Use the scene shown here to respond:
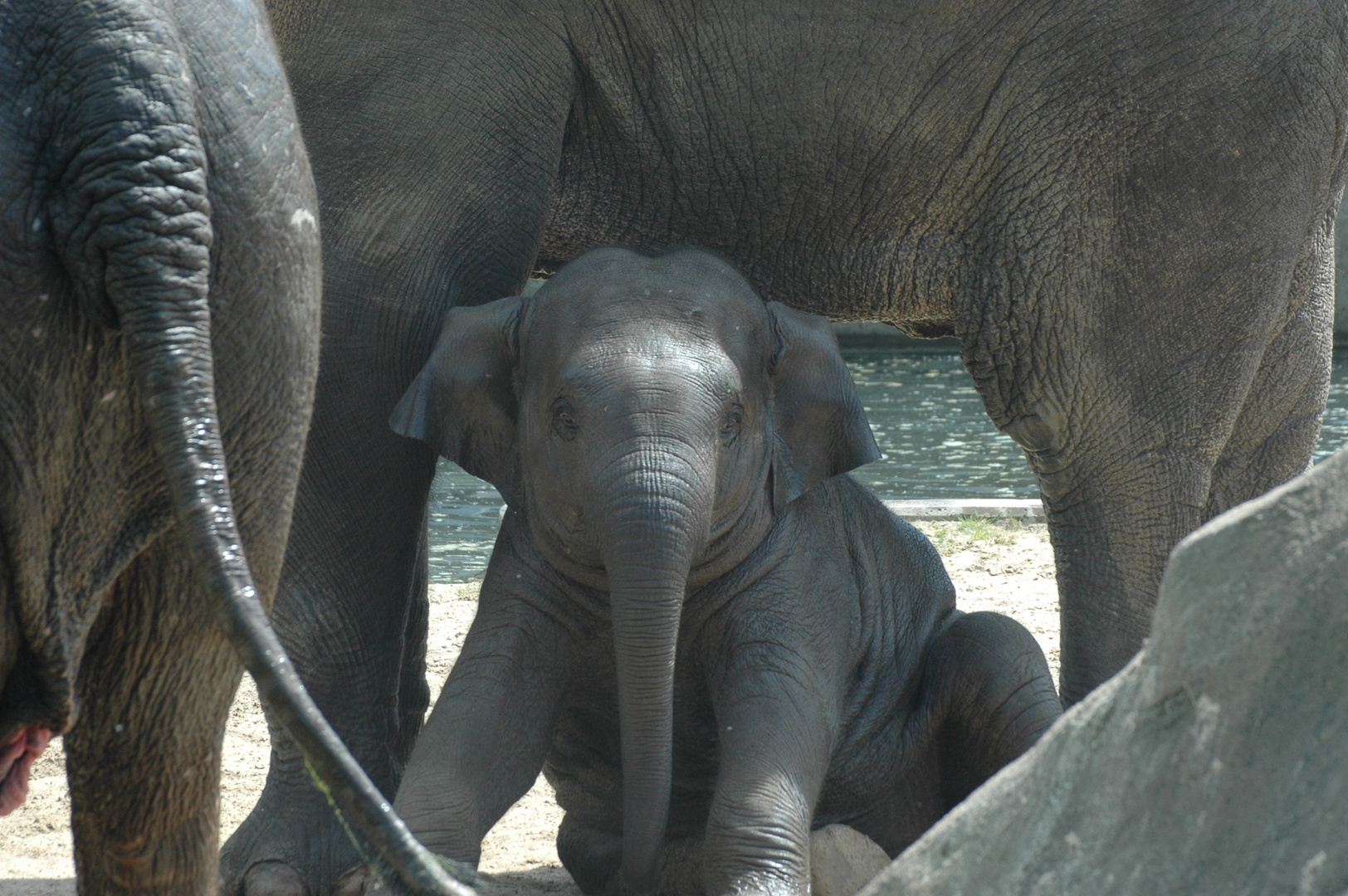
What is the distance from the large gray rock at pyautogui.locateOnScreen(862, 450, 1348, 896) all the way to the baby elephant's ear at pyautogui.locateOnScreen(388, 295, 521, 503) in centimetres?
180

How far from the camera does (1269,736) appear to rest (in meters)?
1.37

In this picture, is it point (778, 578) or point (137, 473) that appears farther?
point (778, 578)

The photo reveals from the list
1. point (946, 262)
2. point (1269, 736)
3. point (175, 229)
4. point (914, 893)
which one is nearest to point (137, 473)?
point (175, 229)

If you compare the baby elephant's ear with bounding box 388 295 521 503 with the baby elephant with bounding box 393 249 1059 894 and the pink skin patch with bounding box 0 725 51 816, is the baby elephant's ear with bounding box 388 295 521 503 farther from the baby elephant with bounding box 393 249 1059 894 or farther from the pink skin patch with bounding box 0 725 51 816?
the pink skin patch with bounding box 0 725 51 816

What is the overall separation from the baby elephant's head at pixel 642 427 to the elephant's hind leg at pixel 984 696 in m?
0.42

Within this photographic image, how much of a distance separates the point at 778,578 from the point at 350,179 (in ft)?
3.50

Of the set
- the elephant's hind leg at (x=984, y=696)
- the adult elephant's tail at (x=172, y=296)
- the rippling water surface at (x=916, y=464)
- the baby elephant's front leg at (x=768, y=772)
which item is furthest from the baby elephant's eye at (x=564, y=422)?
the rippling water surface at (x=916, y=464)

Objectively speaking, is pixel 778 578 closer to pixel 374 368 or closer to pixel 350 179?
pixel 374 368

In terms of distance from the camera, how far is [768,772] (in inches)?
115

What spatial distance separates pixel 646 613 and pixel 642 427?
1.01ft

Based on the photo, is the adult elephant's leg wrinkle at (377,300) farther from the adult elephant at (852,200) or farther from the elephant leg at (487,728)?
the elephant leg at (487,728)

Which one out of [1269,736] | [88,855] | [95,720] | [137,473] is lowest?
[88,855]

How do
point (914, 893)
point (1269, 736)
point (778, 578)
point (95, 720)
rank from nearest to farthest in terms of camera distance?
point (1269, 736), point (914, 893), point (95, 720), point (778, 578)

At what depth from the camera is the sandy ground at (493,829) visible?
356 cm
